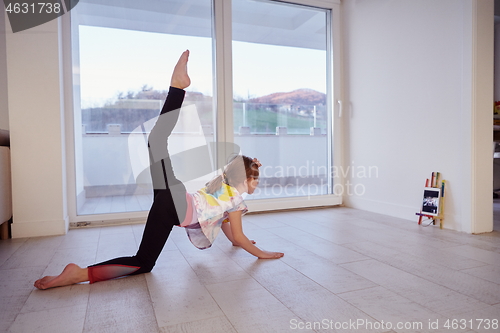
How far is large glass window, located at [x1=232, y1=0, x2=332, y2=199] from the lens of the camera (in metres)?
3.05

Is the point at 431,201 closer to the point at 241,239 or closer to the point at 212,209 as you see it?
the point at 241,239

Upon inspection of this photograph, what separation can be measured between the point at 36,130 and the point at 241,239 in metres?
1.59

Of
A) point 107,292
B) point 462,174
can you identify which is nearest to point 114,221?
point 107,292

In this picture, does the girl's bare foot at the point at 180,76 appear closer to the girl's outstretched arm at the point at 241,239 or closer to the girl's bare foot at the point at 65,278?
the girl's outstretched arm at the point at 241,239

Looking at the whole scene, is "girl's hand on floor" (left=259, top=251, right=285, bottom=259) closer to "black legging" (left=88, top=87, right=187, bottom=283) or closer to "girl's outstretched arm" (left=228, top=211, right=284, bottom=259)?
"girl's outstretched arm" (left=228, top=211, right=284, bottom=259)

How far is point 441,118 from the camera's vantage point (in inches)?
93.9

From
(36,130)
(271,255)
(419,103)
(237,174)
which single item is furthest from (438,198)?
(36,130)

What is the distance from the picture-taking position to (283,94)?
10.4 feet

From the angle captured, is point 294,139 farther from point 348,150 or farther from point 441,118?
point 441,118

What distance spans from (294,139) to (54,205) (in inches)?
78.0

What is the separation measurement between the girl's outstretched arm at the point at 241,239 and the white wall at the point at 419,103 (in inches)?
54.4

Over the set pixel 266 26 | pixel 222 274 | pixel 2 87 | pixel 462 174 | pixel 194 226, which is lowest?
pixel 222 274

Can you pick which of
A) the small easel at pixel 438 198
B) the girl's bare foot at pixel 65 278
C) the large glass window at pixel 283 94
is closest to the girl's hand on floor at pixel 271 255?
the girl's bare foot at pixel 65 278

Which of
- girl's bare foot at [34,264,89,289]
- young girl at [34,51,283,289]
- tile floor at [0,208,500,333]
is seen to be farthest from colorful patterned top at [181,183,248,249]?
girl's bare foot at [34,264,89,289]
